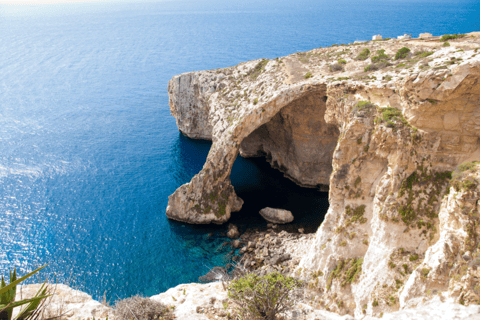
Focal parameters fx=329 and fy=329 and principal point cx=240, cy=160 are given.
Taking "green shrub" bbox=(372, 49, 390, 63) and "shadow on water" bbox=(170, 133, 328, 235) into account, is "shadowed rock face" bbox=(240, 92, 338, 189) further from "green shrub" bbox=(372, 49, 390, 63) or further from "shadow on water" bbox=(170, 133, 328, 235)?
"green shrub" bbox=(372, 49, 390, 63)

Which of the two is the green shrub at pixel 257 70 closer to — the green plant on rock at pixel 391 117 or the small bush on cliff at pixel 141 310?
the green plant on rock at pixel 391 117

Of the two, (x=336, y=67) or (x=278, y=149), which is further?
(x=278, y=149)

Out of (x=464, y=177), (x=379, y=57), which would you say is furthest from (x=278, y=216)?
(x=464, y=177)

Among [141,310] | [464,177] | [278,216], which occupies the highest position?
[464,177]

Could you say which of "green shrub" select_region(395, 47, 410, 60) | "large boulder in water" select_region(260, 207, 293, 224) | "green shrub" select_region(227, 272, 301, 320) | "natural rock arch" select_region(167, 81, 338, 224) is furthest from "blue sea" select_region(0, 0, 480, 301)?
"green shrub" select_region(395, 47, 410, 60)

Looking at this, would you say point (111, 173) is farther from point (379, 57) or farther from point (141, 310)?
point (379, 57)

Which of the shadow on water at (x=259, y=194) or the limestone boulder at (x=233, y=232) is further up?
the shadow on water at (x=259, y=194)

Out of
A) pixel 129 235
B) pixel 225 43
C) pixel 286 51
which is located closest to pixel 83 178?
pixel 129 235

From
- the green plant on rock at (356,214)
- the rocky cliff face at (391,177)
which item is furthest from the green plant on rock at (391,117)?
the green plant on rock at (356,214)
